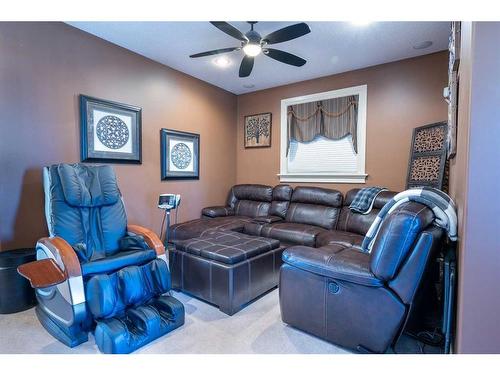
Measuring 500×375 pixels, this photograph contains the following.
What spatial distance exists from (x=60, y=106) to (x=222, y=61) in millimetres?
2007

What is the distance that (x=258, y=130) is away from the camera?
4.79 metres

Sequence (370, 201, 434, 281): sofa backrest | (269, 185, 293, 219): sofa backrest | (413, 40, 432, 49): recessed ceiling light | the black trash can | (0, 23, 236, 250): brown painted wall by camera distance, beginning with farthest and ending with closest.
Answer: (269, 185, 293, 219): sofa backrest < (413, 40, 432, 49): recessed ceiling light < (0, 23, 236, 250): brown painted wall < the black trash can < (370, 201, 434, 281): sofa backrest

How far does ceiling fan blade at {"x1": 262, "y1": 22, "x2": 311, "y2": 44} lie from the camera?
88.2 inches

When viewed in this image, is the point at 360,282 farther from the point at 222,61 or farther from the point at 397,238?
the point at 222,61

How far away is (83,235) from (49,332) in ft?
2.47

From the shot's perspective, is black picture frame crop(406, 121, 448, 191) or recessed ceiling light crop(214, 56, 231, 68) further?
recessed ceiling light crop(214, 56, 231, 68)

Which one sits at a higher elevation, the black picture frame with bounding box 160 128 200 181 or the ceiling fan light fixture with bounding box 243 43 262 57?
the ceiling fan light fixture with bounding box 243 43 262 57

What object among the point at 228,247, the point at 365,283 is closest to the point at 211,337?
the point at 228,247

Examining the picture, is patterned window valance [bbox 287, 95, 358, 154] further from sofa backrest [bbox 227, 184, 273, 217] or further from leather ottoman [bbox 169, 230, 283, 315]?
leather ottoman [bbox 169, 230, 283, 315]

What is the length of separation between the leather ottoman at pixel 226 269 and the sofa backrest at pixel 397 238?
1.12 metres

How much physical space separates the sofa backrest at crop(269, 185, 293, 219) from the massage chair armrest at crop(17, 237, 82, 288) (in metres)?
2.82

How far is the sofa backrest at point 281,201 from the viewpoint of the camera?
4.05 m

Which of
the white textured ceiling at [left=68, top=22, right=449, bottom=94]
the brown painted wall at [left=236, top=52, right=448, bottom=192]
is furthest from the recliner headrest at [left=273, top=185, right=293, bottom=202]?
the white textured ceiling at [left=68, top=22, right=449, bottom=94]
